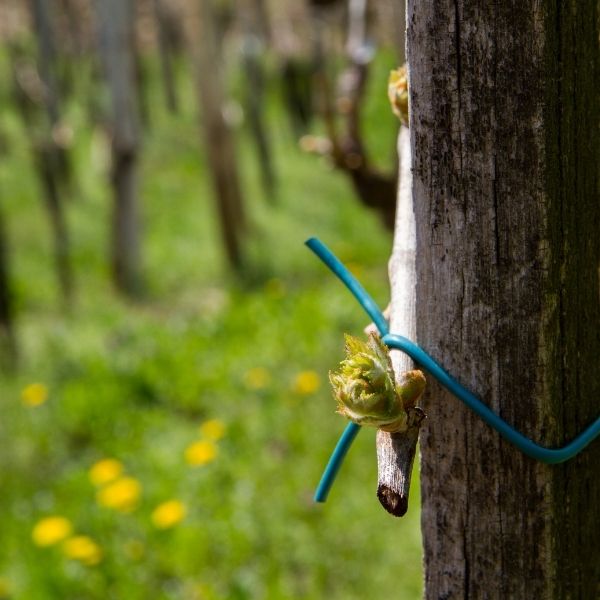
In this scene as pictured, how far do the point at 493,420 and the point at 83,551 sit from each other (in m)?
2.31

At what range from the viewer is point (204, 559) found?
2.90 metres

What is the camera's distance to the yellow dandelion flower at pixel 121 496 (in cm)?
313

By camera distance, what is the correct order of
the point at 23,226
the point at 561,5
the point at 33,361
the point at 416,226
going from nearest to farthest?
1. the point at 561,5
2. the point at 416,226
3. the point at 33,361
4. the point at 23,226

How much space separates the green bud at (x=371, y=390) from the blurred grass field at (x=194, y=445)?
1990mm

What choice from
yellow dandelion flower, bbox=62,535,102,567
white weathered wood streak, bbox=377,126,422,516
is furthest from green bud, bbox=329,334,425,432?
yellow dandelion flower, bbox=62,535,102,567

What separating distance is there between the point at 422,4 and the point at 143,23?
1386 inches

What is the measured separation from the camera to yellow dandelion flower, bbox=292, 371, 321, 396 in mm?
4043

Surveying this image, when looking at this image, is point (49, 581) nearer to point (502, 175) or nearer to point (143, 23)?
point (502, 175)

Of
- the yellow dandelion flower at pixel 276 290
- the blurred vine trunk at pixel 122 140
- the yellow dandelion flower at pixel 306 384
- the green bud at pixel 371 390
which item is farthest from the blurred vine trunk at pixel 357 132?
the blurred vine trunk at pixel 122 140

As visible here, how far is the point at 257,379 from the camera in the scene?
4324 millimetres

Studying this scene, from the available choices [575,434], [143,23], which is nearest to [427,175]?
[575,434]

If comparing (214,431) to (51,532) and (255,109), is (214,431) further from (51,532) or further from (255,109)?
(255,109)

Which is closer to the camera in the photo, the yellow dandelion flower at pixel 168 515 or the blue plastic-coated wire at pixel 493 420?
the blue plastic-coated wire at pixel 493 420

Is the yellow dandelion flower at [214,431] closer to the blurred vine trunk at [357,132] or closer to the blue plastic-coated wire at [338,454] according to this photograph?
the blurred vine trunk at [357,132]
